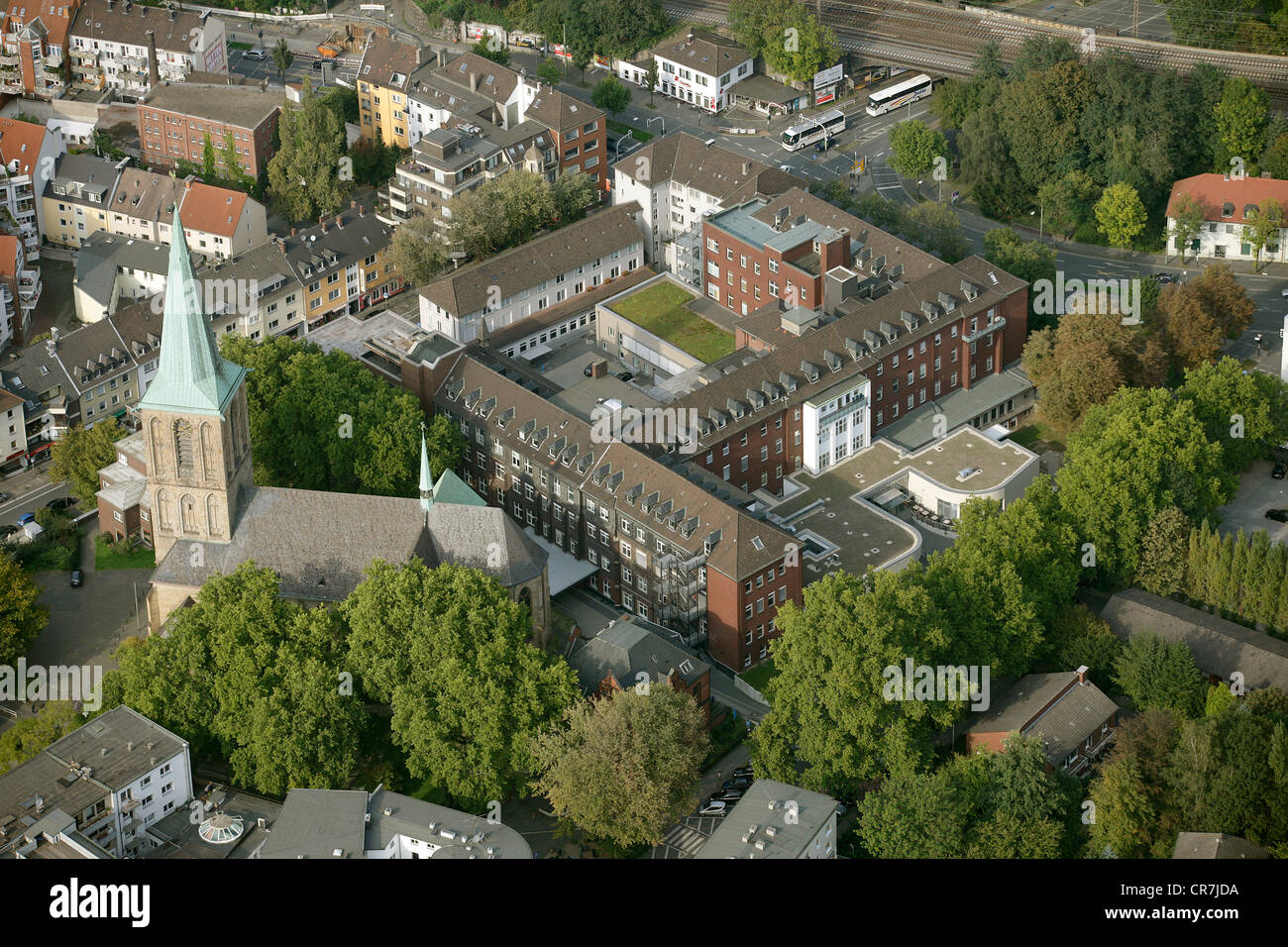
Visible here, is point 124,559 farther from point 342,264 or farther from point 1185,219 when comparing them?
point 1185,219

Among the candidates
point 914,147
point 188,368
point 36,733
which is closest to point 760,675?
point 188,368

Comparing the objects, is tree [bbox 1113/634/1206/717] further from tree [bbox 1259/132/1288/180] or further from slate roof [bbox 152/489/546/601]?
tree [bbox 1259/132/1288/180]

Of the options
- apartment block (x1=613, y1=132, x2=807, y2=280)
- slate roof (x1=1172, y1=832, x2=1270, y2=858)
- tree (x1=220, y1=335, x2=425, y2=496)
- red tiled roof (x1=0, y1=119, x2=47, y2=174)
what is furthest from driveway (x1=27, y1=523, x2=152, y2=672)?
slate roof (x1=1172, y1=832, x2=1270, y2=858)

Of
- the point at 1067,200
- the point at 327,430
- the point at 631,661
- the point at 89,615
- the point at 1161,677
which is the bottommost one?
the point at 89,615

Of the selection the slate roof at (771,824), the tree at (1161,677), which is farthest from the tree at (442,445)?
the tree at (1161,677)

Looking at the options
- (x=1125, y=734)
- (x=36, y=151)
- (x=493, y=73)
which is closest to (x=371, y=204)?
(x=493, y=73)

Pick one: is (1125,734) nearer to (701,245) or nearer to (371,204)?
(701,245)

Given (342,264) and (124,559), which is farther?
(342,264)
